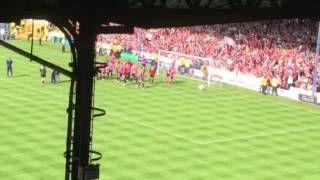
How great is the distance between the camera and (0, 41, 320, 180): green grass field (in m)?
22.7

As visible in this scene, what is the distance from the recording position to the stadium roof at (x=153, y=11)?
9.67 m

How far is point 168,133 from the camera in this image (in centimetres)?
2814

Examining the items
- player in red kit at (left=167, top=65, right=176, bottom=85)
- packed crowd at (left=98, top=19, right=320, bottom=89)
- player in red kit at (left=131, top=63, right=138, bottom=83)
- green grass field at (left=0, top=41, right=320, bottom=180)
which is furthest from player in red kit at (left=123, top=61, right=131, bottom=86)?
packed crowd at (left=98, top=19, right=320, bottom=89)

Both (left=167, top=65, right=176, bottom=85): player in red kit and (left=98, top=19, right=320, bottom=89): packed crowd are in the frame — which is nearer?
(left=167, top=65, right=176, bottom=85): player in red kit

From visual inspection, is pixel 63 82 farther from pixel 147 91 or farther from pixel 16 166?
pixel 16 166

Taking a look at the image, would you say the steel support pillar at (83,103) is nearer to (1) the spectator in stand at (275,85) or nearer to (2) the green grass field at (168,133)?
(2) the green grass field at (168,133)

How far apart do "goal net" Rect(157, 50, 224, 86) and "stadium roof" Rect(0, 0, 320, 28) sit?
30.3 metres

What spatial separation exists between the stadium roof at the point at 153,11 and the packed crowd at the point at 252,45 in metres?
28.3

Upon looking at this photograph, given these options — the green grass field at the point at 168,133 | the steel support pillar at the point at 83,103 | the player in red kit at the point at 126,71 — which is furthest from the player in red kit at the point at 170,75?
the steel support pillar at the point at 83,103

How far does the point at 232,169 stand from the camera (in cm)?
2312

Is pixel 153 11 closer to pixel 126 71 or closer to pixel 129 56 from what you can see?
pixel 126 71

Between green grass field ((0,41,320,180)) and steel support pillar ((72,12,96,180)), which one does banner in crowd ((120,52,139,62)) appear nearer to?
green grass field ((0,41,320,180))

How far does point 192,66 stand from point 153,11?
Result: 34.6 metres

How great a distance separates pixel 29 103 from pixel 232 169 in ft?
45.6
